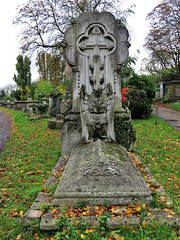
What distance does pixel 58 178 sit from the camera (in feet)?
11.3

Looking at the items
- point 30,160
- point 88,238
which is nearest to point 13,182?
point 30,160

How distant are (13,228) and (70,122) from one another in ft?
8.02

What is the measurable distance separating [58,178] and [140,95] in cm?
910

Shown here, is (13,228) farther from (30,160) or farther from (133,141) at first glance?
(133,141)

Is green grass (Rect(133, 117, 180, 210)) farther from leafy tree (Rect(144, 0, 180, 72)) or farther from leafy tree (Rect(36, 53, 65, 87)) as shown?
leafy tree (Rect(144, 0, 180, 72))

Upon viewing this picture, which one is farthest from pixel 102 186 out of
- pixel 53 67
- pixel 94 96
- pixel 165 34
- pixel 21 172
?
pixel 165 34

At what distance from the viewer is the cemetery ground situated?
2.16 m

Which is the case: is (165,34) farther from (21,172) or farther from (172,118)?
(21,172)

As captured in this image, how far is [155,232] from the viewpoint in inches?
84.0

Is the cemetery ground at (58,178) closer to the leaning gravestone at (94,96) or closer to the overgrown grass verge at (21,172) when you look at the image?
the overgrown grass verge at (21,172)

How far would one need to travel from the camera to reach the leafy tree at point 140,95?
439 inches

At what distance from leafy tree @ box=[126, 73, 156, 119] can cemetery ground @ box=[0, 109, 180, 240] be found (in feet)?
9.69

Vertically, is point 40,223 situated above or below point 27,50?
below

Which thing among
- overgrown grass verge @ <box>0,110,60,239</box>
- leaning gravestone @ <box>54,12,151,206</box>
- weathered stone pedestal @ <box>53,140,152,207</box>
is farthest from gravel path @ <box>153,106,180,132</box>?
weathered stone pedestal @ <box>53,140,152,207</box>
